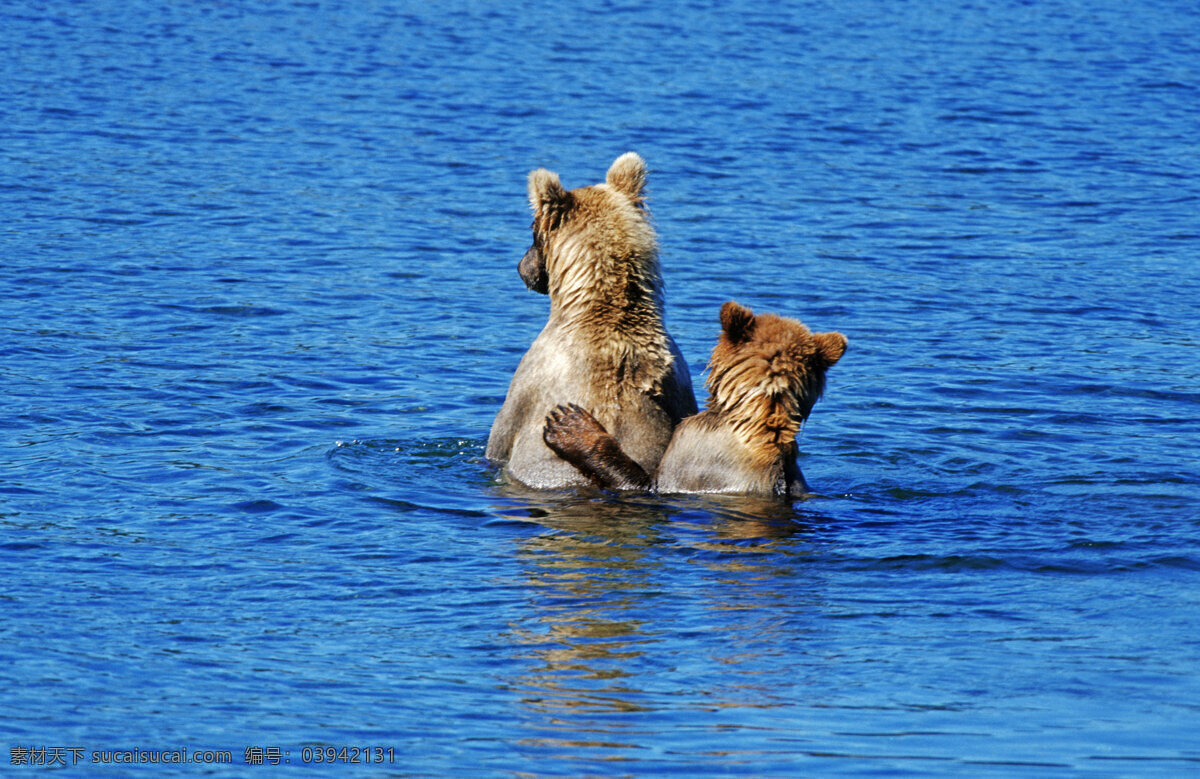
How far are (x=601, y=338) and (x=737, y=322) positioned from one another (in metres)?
0.96

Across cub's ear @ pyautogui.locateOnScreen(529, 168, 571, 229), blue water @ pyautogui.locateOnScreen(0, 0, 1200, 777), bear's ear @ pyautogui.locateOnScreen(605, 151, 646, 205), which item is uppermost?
bear's ear @ pyautogui.locateOnScreen(605, 151, 646, 205)

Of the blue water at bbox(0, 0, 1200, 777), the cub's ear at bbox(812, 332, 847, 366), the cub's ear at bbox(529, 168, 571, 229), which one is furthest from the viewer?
the cub's ear at bbox(529, 168, 571, 229)

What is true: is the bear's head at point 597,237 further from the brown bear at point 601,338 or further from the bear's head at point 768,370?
the bear's head at point 768,370

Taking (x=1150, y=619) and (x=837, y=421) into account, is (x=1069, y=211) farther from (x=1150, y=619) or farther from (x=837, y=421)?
(x=1150, y=619)

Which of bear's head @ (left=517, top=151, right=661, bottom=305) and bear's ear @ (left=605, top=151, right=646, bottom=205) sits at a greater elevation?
bear's ear @ (left=605, top=151, right=646, bottom=205)

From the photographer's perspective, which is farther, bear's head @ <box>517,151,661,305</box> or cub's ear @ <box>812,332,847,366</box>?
bear's head @ <box>517,151,661,305</box>

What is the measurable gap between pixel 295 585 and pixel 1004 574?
340 centimetres

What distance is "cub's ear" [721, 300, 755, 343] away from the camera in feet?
26.6

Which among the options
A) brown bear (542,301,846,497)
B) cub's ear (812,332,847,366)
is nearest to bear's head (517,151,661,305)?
brown bear (542,301,846,497)

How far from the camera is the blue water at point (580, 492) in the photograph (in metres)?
5.83

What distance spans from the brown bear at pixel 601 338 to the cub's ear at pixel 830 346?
3.48ft

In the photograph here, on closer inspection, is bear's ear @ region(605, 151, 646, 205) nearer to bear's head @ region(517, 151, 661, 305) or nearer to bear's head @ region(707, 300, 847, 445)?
bear's head @ region(517, 151, 661, 305)

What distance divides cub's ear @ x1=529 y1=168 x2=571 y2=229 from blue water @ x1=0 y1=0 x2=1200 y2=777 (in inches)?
63.0

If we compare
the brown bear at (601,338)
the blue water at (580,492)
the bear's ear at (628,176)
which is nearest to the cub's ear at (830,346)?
the blue water at (580,492)
